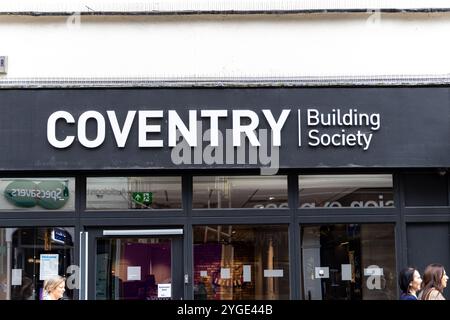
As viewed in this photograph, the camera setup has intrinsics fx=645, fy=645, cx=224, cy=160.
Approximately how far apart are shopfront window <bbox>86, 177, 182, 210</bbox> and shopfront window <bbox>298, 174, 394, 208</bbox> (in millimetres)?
1739

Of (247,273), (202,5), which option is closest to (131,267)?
(247,273)

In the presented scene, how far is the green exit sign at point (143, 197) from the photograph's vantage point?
8703 mm

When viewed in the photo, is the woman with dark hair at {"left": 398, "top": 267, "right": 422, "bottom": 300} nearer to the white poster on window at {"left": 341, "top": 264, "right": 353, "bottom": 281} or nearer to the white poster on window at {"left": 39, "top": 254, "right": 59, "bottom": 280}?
the white poster on window at {"left": 341, "top": 264, "right": 353, "bottom": 281}

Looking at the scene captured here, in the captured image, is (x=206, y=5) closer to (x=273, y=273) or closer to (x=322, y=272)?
(x=273, y=273)

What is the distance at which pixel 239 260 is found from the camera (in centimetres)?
867

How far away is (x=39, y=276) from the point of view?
8.59 metres

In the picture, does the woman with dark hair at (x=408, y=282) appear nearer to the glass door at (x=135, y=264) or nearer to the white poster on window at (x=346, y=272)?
the white poster on window at (x=346, y=272)

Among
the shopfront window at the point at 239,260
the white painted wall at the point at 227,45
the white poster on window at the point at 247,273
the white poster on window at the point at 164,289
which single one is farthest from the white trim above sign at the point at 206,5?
the white poster on window at the point at 164,289

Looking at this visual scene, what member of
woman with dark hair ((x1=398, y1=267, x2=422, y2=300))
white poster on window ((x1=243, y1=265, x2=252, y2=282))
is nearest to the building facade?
white poster on window ((x1=243, y1=265, x2=252, y2=282))

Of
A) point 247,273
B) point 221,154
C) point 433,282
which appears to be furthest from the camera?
point 247,273

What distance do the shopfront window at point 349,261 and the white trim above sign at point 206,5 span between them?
9.82 feet

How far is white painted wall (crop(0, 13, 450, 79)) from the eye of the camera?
8.74 m

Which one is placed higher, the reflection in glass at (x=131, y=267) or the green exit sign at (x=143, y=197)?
the green exit sign at (x=143, y=197)

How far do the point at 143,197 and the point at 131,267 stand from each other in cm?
95
